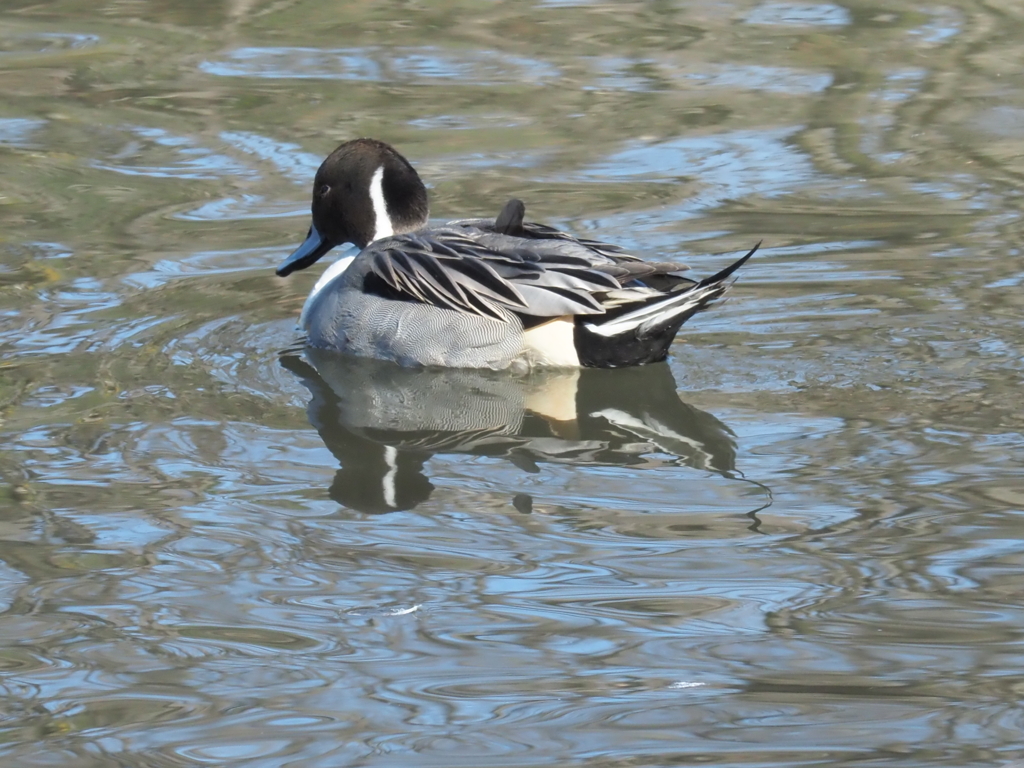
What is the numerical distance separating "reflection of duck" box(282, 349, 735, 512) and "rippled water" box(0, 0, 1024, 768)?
0.02m

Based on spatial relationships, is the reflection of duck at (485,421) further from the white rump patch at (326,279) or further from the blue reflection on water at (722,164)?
the blue reflection on water at (722,164)

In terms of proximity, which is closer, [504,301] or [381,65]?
[504,301]


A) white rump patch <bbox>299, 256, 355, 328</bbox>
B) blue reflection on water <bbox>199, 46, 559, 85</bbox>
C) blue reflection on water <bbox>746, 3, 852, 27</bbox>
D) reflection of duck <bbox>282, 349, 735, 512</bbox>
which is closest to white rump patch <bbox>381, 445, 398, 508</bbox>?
reflection of duck <bbox>282, 349, 735, 512</bbox>

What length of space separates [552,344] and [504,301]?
25 cm

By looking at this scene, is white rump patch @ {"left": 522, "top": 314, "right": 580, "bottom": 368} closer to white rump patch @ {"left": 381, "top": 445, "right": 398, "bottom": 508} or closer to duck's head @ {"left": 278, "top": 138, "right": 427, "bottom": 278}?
white rump patch @ {"left": 381, "top": 445, "right": 398, "bottom": 508}

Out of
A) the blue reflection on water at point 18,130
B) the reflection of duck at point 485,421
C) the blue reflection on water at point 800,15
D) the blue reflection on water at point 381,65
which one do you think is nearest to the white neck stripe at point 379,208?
the reflection of duck at point 485,421

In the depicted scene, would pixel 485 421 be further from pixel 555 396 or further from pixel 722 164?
pixel 722 164

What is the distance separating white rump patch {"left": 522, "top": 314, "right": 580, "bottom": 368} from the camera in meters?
6.07

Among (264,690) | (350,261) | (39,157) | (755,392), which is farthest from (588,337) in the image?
(39,157)

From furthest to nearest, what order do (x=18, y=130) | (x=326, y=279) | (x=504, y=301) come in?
1. (x=18, y=130)
2. (x=326, y=279)
3. (x=504, y=301)

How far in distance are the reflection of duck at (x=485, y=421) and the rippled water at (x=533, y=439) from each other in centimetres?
2

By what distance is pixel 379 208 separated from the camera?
277 inches

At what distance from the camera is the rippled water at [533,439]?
347 centimetres

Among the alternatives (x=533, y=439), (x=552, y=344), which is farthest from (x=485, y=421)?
(x=552, y=344)
